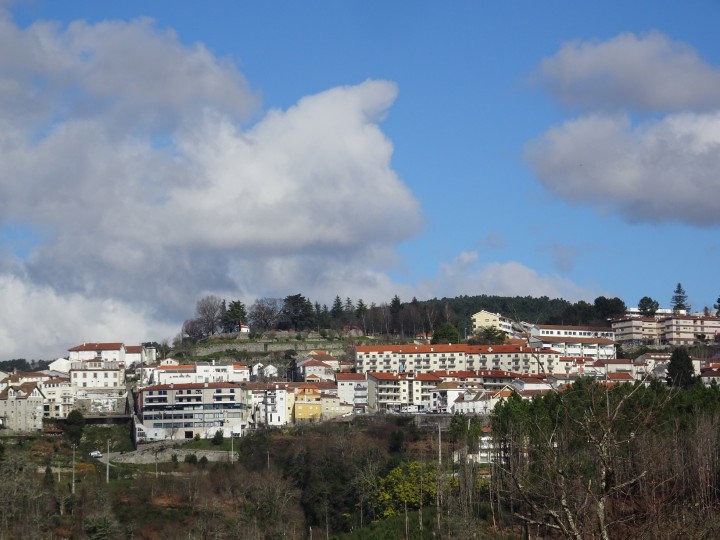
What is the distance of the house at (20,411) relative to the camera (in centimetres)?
7300

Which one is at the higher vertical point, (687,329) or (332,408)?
(687,329)

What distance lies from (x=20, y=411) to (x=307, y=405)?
64.7 ft

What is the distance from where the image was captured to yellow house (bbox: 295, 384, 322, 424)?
72.6m

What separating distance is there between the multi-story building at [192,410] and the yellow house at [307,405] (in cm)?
354

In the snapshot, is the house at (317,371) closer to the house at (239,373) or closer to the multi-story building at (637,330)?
the house at (239,373)

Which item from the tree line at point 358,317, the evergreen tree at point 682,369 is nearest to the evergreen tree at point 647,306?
the tree line at point 358,317

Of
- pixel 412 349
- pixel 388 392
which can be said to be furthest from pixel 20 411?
pixel 412 349

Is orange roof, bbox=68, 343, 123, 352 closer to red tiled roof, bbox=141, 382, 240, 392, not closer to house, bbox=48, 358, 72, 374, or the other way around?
house, bbox=48, 358, 72, 374

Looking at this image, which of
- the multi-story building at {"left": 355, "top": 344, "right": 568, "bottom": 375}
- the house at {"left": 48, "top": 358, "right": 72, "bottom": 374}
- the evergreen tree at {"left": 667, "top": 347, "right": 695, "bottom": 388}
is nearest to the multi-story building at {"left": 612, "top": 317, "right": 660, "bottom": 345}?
the multi-story building at {"left": 355, "top": 344, "right": 568, "bottom": 375}

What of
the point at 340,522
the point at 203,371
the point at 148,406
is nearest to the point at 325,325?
the point at 203,371

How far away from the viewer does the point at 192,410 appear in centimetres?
7175

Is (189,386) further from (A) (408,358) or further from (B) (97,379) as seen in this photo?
(A) (408,358)

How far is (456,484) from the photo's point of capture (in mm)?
46594

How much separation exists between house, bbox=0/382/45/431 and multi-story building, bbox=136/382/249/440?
7.57 m
